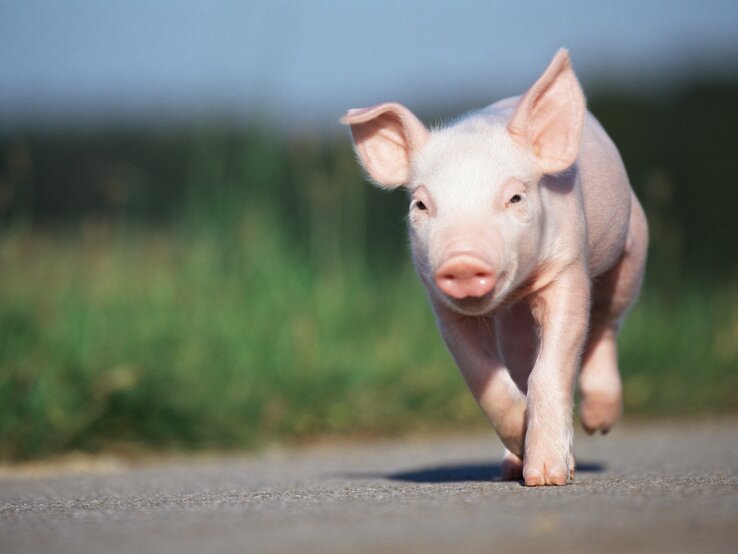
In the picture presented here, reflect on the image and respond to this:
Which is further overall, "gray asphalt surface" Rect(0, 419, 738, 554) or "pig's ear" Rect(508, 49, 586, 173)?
"pig's ear" Rect(508, 49, 586, 173)

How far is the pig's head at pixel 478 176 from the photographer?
392cm

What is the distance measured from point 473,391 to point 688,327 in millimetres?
6079

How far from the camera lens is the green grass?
272 inches

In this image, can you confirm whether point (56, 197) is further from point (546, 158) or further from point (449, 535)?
point (449, 535)

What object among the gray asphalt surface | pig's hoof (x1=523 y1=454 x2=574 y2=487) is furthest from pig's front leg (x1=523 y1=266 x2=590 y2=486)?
the gray asphalt surface

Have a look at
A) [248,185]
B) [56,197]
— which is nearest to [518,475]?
[248,185]

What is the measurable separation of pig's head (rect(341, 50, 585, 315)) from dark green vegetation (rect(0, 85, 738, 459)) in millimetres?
2835

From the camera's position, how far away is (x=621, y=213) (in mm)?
5055

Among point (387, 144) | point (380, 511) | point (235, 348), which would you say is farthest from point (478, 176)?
point (235, 348)

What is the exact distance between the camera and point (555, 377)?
13.5 feet

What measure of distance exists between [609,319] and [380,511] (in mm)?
2430

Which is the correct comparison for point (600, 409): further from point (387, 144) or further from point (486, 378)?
point (387, 144)

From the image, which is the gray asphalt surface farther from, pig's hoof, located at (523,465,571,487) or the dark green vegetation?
the dark green vegetation

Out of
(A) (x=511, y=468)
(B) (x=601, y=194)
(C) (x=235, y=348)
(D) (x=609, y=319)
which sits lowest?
(A) (x=511, y=468)
